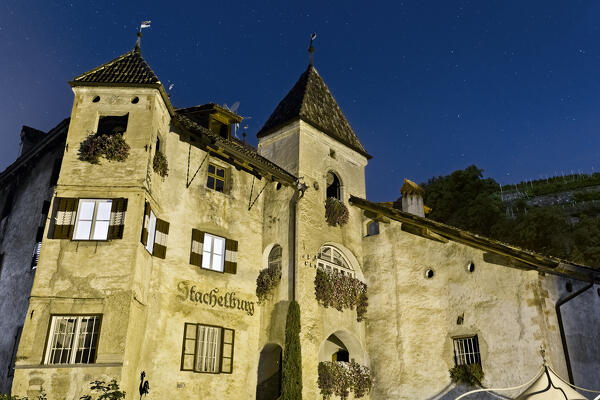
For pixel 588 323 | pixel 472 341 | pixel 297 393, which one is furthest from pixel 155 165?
pixel 588 323

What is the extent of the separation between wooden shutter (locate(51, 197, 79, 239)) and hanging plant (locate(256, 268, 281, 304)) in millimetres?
7031

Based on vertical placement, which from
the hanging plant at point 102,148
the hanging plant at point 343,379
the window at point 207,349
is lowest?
the hanging plant at point 343,379

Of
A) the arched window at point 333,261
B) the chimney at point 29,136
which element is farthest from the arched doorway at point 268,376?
the chimney at point 29,136

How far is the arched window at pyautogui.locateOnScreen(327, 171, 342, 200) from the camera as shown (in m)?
22.6

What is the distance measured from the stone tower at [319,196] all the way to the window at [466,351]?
366 centimetres

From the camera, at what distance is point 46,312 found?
13914 millimetres

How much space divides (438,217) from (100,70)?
116 ft

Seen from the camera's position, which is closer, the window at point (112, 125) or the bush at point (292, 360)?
the bush at point (292, 360)

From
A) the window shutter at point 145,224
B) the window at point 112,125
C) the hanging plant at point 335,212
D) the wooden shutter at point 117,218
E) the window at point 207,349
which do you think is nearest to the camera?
the wooden shutter at point 117,218

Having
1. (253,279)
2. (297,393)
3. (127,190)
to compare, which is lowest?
(297,393)

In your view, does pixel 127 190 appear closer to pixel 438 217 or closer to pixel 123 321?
pixel 123 321

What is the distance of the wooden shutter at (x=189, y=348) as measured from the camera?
53.5ft

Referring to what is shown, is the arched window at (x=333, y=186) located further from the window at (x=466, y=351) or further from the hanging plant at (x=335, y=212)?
the window at (x=466, y=351)

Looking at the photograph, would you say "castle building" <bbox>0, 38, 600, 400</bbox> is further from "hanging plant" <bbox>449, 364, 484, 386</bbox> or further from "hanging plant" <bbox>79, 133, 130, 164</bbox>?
"hanging plant" <bbox>449, 364, 484, 386</bbox>
